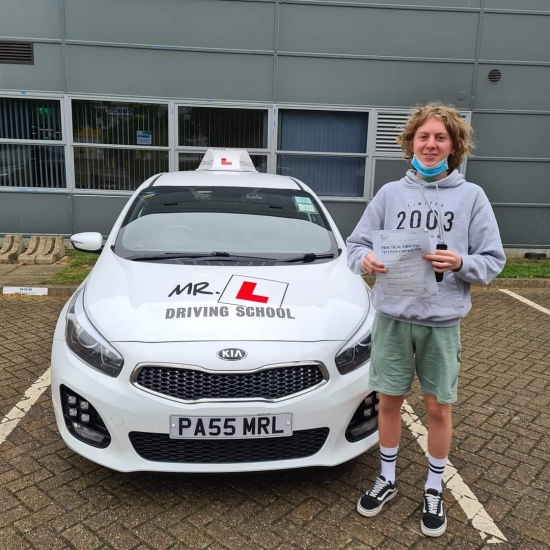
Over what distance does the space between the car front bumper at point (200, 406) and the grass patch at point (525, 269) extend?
20.3 ft

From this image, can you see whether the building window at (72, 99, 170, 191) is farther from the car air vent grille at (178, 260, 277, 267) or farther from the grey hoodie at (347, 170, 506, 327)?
the grey hoodie at (347, 170, 506, 327)

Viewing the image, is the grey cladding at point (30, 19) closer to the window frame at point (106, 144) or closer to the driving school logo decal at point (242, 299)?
the window frame at point (106, 144)

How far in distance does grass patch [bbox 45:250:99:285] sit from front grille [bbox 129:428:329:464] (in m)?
4.89

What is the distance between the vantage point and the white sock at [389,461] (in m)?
2.81

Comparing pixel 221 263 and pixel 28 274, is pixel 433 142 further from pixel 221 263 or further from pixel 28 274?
pixel 28 274

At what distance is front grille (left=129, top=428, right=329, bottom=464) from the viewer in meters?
2.60

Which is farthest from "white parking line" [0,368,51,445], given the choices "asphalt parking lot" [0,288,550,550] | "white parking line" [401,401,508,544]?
"white parking line" [401,401,508,544]

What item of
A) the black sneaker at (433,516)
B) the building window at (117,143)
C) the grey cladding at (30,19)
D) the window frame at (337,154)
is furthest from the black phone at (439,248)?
the grey cladding at (30,19)

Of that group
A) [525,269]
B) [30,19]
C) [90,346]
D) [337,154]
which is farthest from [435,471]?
[30,19]

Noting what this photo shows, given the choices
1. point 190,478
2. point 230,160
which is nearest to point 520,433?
point 190,478

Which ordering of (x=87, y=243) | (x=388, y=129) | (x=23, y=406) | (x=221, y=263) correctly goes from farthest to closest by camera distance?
(x=388, y=129), (x=87, y=243), (x=23, y=406), (x=221, y=263)

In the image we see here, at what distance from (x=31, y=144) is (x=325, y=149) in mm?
4893

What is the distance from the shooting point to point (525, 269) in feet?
28.4

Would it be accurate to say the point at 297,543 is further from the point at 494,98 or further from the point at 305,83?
the point at 494,98
